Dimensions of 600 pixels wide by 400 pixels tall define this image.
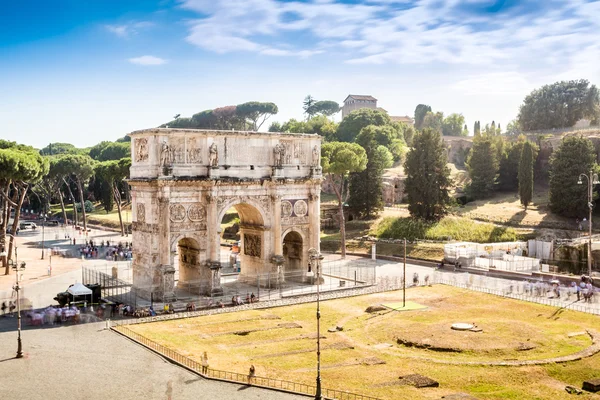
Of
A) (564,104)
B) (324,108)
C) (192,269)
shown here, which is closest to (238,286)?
(192,269)

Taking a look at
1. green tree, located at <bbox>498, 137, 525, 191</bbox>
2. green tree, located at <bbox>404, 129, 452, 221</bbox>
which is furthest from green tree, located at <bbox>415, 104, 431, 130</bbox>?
green tree, located at <bbox>404, 129, 452, 221</bbox>

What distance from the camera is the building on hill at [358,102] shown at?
168 m

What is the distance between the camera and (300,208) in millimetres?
52812

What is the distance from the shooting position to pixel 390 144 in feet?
377

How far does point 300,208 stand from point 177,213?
453 inches

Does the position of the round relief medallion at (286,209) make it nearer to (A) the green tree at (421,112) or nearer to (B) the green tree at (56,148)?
(A) the green tree at (421,112)

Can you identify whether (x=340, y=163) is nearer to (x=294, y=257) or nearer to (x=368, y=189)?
(x=368, y=189)

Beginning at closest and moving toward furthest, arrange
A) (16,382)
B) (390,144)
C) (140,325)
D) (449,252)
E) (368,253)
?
1. (16,382)
2. (140,325)
3. (449,252)
4. (368,253)
5. (390,144)

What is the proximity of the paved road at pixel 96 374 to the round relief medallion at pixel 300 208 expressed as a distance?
21323mm

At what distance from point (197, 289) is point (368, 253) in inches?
1073

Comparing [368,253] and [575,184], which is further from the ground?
[575,184]

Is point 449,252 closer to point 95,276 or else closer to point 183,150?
point 183,150

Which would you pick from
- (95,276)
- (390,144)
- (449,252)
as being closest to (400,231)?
(449,252)

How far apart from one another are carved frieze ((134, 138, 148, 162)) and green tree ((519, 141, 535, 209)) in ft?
173
